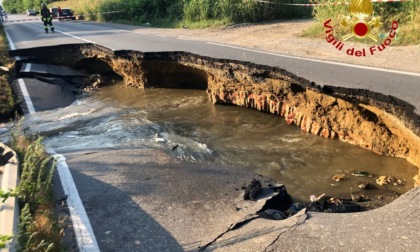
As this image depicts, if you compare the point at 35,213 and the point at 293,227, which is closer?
the point at 293,227

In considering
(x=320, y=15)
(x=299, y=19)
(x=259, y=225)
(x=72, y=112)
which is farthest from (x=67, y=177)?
(x=299, y=19)

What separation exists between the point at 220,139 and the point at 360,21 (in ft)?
25.7

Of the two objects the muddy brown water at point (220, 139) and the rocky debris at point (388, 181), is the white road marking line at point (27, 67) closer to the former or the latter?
the muddy brown water at point (220, 139)

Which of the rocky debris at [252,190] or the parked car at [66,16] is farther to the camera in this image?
the parked car at [66,16]

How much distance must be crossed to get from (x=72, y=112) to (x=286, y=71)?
6.42 m

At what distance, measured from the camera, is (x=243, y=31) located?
17.1m

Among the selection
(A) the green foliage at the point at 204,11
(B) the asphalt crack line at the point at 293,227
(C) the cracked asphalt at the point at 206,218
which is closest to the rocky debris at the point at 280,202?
(C) the cracked asphalt at the point at 206,218

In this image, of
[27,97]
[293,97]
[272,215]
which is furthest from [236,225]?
[27,97]

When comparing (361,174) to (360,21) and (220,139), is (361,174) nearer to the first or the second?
(220,139)

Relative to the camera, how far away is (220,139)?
8328 millimetres

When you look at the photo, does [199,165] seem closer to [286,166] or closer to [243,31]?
[286,166]

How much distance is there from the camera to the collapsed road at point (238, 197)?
3.58 meters

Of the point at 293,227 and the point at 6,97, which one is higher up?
the point at 293,227

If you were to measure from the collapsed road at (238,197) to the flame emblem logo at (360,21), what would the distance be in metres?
4.53
